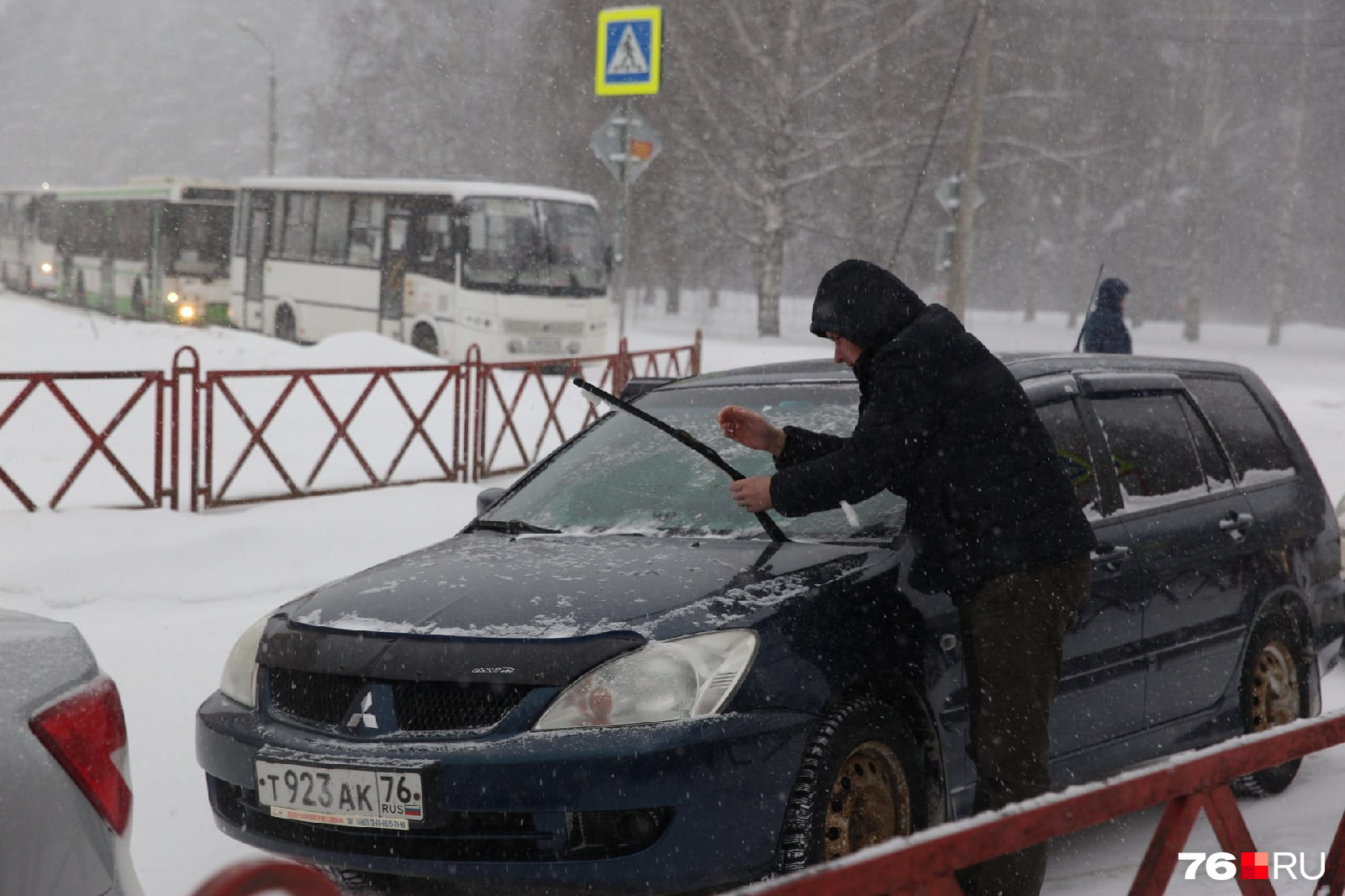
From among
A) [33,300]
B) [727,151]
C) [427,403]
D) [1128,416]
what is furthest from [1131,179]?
[1128,416]

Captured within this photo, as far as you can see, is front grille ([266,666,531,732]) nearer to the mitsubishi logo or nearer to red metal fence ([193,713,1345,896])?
the mitsubishi logo

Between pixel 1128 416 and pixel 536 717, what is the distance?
2.51 metres

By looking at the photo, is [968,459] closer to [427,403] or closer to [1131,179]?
[427,403]

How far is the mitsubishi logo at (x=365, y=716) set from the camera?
3.56m

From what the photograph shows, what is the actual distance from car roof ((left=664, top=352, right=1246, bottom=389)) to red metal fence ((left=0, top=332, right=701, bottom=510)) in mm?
5527

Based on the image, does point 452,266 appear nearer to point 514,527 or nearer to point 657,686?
point 514,527

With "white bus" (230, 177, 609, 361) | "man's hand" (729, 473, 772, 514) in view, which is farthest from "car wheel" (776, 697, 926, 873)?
"white bus" (230, 177, 609, 361)

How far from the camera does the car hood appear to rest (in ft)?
11.7

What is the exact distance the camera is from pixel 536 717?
3.40 metres

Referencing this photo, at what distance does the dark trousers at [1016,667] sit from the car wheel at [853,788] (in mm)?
187

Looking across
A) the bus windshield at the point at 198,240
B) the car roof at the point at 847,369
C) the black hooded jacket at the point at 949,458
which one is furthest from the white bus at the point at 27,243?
the black hooded jacket at the point at 949,458

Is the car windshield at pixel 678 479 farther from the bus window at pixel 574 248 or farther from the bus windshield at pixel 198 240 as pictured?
the bus windshield at pixel 198 240

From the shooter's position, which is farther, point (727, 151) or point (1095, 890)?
point (727, 151)

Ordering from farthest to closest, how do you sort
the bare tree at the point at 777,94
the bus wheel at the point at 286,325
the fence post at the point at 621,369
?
the bare tree at the point at 777,94 < the bus wheel at the point at 286,325 < the fence post at the point at 621,369
